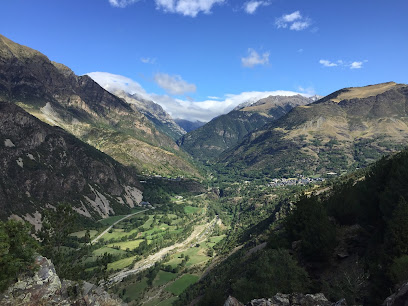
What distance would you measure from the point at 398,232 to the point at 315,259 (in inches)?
791

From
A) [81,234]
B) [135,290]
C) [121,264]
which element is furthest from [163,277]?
[81,234]

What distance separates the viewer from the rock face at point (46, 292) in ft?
97.0

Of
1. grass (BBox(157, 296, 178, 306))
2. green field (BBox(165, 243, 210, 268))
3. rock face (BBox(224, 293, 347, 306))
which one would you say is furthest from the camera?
green field (BBox(165, 243, 210, 268))

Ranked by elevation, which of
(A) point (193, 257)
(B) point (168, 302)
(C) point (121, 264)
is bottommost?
(B) point (168, 302)

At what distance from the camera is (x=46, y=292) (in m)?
31.5

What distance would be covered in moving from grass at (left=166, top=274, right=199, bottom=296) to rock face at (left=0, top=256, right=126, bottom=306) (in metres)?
94.5

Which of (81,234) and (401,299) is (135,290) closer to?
(81,234)

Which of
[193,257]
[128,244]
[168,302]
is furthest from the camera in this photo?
[128,244]

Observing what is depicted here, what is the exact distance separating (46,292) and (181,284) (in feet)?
353

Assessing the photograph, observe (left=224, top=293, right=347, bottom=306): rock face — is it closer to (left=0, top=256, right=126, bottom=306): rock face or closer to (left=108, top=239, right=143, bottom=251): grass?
(left=0, top=256, right=126, bottom=306): rock face

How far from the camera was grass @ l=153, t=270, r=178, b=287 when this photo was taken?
437ft

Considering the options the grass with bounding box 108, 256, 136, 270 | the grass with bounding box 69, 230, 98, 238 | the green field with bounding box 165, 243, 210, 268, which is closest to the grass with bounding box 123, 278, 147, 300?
the green field with bounding box 165, 243, 210, 268

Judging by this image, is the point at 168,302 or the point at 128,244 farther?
the point at 128,244

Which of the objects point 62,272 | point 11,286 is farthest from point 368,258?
point 62,272
